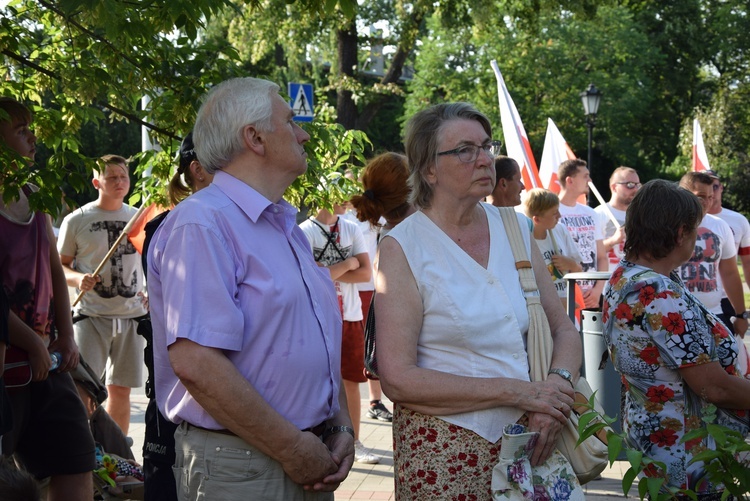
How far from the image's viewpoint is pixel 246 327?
2721 mm

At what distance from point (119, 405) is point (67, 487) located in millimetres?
2746

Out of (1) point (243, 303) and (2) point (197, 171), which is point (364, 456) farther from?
(1) point (243, 303)

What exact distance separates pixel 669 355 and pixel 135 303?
14.7ft

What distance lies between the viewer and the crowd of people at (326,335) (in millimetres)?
2721

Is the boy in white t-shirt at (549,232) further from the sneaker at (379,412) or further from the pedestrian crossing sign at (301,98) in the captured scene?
the pedestrian crossing sign at (301,98)

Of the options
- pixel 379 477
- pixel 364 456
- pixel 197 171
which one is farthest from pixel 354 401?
pixel 197 171

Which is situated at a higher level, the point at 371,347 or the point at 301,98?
the point at 301,98

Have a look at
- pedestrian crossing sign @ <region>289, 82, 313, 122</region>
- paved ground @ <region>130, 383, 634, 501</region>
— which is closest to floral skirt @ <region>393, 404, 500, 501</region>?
paved ground @ <region>130, 383, 634, 501</region>

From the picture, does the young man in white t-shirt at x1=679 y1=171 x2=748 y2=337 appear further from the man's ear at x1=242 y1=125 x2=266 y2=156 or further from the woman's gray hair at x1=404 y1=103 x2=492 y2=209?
the man's ear at x1=242 y1=125 x2=266 y2=156

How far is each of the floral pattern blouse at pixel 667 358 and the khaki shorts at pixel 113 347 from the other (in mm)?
4237

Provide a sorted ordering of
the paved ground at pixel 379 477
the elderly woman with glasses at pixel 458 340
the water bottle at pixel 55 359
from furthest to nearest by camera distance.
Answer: the paved ground at pixel 379 477 → the water bottle at pixel 55 359 → the elderly woman with glasses at pixel 458 340

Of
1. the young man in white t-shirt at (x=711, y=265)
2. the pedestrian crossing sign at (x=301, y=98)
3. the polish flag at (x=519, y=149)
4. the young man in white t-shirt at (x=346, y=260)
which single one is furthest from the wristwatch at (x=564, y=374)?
the pedestrian crossing sign at (x=301, y=98)

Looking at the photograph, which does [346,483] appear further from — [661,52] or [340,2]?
[661,52]

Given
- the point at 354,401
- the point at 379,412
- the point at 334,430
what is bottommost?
the point at 379,412
